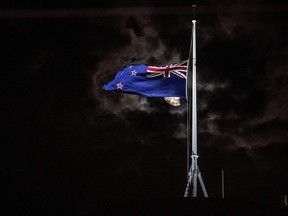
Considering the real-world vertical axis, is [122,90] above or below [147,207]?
above

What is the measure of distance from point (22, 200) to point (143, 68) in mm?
59735

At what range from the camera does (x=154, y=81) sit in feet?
52.7

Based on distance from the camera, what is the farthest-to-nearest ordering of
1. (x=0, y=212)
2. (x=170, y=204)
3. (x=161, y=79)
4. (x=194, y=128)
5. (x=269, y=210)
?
(x=0, y=212) < (x=161, y=79) < (x=194, y=128) < (x=170, y=204) < (x=269, y=210)

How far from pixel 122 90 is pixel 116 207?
31.6 feet

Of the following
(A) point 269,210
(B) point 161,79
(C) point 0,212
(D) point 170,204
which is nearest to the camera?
(A) point 269,210

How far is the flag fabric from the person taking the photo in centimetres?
1545

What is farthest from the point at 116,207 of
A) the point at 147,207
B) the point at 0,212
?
the point at 0,212

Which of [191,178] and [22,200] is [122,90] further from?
[22,200]

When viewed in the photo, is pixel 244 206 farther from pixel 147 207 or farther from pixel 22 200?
pixel 22 200

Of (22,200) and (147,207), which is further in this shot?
(22,200)

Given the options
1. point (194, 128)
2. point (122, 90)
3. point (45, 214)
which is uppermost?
point (122, 90)

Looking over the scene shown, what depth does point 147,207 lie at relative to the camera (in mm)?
7340

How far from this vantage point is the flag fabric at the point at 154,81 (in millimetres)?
15453

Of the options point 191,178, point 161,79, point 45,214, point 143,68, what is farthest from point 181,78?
point 45,214
